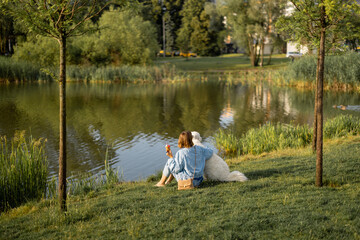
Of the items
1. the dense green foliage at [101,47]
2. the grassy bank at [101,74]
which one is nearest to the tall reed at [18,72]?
the grassy bank at [101,74]

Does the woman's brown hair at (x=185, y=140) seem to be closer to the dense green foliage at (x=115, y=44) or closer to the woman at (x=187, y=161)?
the woman at (x=187, y=161)

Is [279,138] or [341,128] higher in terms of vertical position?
[341,128]

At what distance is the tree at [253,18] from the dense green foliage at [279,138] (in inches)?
1336

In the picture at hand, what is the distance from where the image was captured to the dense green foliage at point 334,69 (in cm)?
2494

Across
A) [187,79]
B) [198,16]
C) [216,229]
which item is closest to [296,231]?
[216,229]

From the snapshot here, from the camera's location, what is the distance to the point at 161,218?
512 cm

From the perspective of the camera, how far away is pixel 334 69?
25688 millimetres

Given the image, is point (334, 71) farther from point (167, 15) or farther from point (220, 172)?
point (167, 15)

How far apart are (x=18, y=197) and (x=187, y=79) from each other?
106 feet

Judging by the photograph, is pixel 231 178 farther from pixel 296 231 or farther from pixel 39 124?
pixel 39 124

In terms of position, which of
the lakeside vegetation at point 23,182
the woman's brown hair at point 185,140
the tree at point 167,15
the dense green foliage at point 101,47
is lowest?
the lakeside vegetation at point 23,182

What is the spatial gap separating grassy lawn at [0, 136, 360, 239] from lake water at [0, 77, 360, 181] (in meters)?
3.56

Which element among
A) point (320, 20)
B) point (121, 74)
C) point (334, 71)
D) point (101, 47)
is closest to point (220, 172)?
point (320, 20)

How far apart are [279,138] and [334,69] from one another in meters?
16.6
